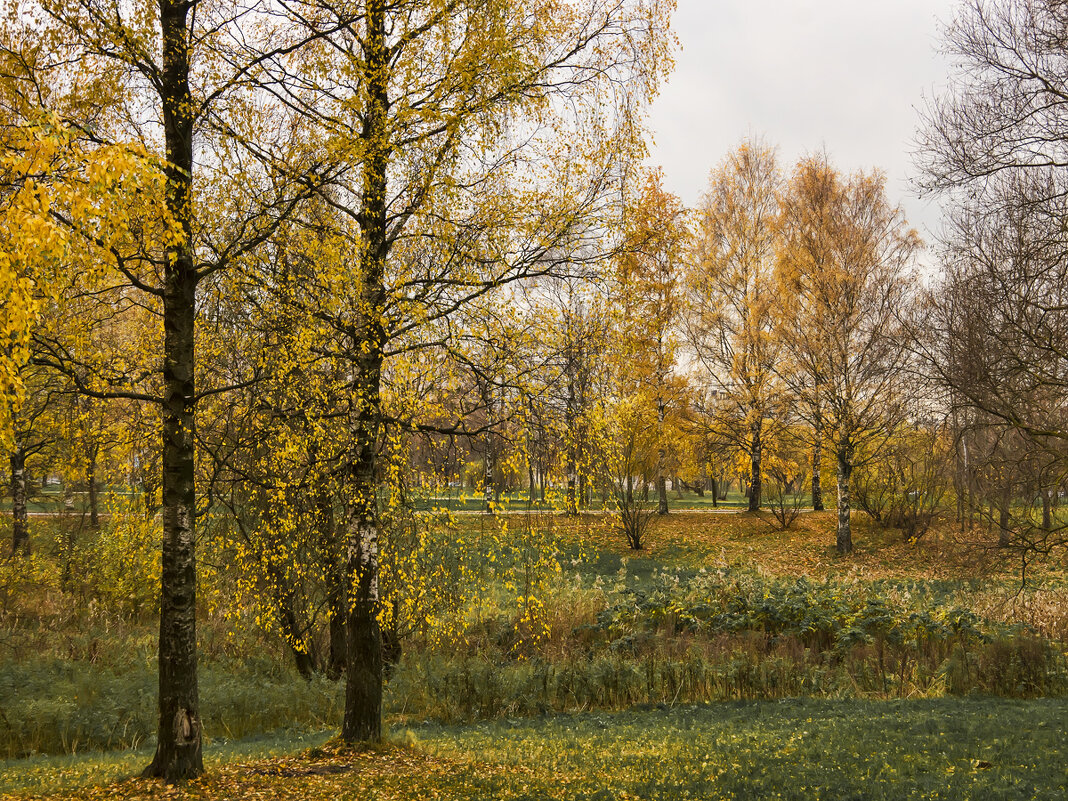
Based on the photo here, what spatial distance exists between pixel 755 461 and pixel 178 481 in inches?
987

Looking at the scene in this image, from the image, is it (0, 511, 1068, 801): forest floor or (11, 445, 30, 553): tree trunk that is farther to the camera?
(11, 445, 30, 553): tree trunk

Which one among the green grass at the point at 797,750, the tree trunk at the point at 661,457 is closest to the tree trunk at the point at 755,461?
the tree trunk at the point at 661,457

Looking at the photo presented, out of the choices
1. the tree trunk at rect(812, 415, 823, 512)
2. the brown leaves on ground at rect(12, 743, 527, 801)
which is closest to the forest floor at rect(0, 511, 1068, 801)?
the brown leaves on ground at rect(12, 743, 527, 801)

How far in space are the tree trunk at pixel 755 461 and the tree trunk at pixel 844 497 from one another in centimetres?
379

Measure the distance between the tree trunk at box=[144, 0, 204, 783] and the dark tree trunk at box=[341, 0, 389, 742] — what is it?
1.49 m

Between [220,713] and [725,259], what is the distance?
24060 millimetres

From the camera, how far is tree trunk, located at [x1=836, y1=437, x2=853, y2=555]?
76.4ft

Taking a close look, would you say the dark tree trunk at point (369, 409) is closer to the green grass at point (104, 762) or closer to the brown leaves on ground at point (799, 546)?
the green grass at point (104, 762)

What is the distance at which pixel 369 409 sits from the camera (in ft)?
22.4

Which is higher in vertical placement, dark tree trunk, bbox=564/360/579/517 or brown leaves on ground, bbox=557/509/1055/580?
dark tree trunk, bbox=564/360/579/517

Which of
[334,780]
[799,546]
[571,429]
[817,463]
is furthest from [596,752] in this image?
[817,463]

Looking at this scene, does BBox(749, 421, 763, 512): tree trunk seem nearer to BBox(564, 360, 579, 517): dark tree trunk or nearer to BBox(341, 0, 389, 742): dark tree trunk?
BBox(564, 360, 579, 517): dark tree trunk

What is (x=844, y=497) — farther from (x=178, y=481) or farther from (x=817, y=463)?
(x=178, y=481)

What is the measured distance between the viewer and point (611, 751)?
292 inches
